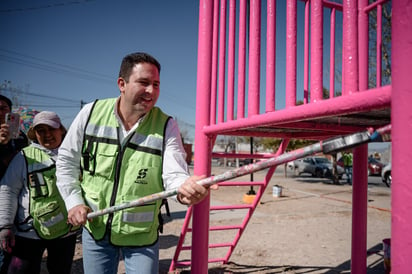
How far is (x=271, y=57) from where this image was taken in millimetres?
1750

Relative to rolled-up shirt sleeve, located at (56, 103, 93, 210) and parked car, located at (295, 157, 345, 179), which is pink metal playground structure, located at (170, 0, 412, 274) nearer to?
rolled-up shirt sleeve, located at (56, 103, 93, 210)

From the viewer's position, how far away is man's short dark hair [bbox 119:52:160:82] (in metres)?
1.61

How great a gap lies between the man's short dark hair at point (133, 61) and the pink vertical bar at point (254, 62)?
605 mm

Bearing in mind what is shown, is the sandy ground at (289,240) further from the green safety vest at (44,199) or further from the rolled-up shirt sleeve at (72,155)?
the rolled-up shirt sleeve at (72,155)

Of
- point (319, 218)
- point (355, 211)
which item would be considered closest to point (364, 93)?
point (355, 211)

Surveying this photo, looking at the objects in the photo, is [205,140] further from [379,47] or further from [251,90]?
[379,47]

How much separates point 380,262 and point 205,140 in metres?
3.20

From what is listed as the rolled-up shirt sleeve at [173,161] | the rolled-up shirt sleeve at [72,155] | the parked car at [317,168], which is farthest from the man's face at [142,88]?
the parked car at [317,168]

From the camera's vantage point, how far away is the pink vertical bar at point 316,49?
1.47 metres

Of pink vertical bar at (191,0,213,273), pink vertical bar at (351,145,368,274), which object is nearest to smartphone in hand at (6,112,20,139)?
pink vertical bar at (191,0,213,273)

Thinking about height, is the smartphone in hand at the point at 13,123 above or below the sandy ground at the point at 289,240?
above

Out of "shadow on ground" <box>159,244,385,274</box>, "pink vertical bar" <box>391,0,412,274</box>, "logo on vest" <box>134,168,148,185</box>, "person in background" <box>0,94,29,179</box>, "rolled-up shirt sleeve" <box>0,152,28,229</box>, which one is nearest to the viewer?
"pink vertical bar" <box>391,0,412,274</box>

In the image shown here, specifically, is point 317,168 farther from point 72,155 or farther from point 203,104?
point 72,155

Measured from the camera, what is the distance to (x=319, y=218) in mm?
6590
